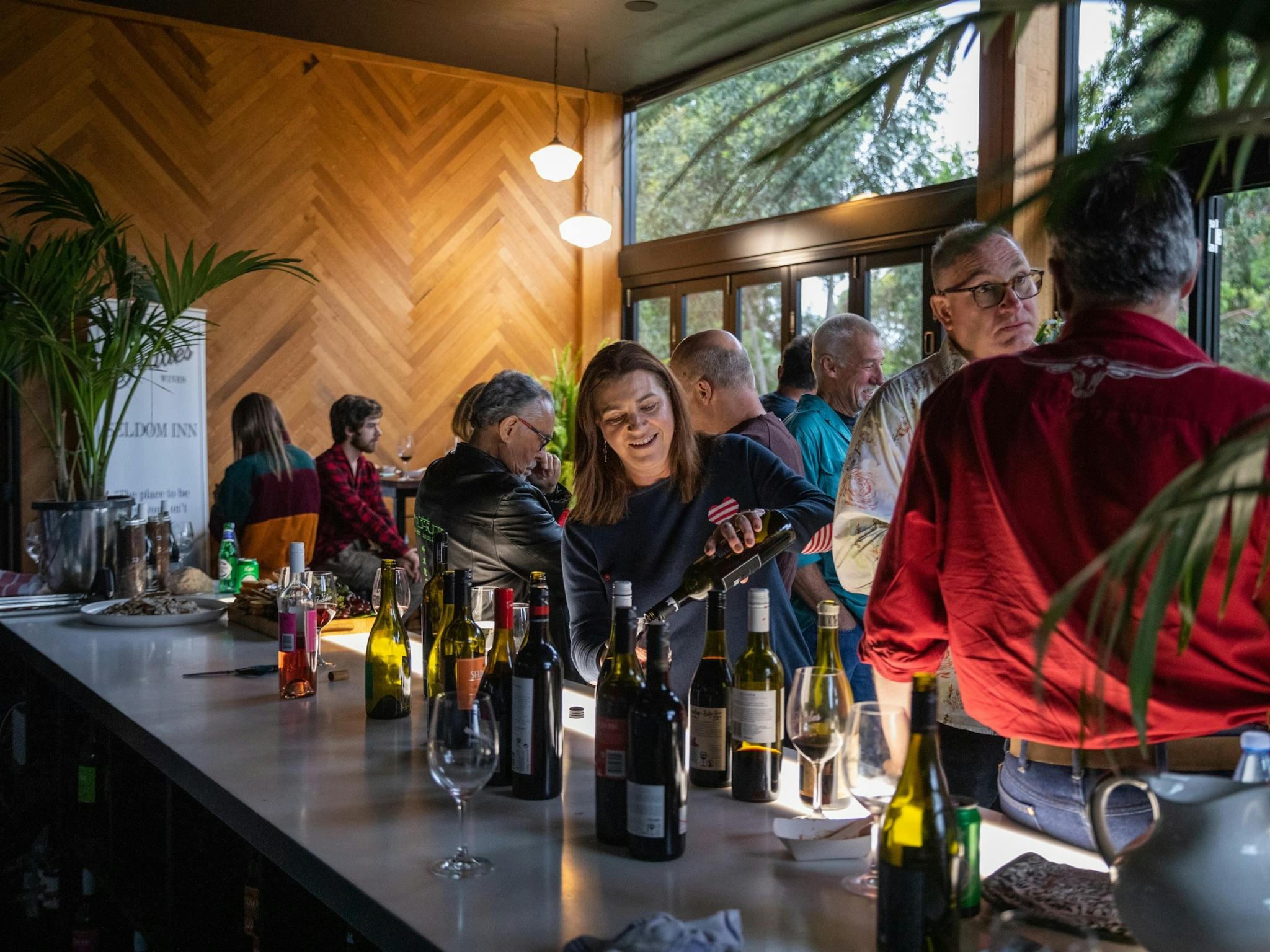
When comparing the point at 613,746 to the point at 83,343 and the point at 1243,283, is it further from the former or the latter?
the point at 1243,283

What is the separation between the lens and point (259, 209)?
7.92m

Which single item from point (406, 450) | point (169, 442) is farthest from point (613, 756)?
point (406, 450)

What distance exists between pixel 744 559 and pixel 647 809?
3.12ft

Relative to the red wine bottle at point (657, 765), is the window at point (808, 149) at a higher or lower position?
higher

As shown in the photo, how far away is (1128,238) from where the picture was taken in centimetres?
138

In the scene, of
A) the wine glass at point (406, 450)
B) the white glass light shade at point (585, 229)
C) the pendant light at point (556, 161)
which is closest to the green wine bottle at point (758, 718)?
the pendant light at point (556, 161)

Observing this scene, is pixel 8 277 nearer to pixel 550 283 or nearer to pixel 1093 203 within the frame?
pixel 1093 203

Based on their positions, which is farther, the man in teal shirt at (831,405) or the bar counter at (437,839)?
the man in teal shirt at (831,405)

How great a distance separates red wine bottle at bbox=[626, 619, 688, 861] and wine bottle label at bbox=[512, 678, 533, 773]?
0.27 m

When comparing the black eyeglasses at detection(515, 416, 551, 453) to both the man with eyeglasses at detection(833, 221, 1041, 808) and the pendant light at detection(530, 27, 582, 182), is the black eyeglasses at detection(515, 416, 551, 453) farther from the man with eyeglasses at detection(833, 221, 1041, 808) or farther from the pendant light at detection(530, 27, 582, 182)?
the pendant light at detection(530, 27, 582, 182)

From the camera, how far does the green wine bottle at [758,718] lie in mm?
1587

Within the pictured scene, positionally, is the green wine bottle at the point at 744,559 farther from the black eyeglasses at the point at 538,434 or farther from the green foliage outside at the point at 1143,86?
the green foliage outside at the point at 1143,86

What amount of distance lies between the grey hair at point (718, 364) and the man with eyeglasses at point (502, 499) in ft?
1.80

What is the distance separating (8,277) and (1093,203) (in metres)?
3.76
